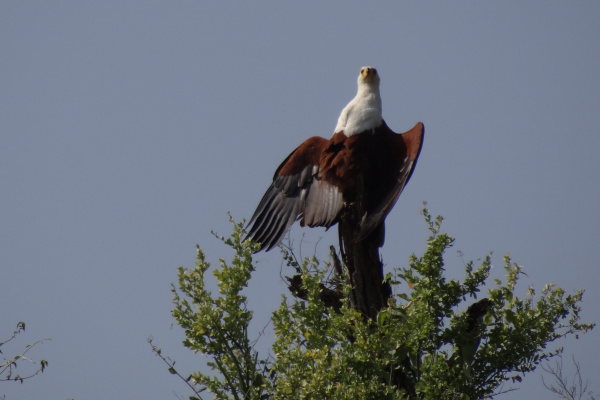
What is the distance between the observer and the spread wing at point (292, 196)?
6008 millimetres

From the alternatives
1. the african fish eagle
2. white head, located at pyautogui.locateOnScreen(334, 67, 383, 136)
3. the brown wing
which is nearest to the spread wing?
the african fish eagle

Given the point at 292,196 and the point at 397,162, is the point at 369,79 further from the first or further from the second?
the point at 292,196

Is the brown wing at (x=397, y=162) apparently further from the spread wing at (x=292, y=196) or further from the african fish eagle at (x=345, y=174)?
the spread wing at (x=292, y=196)

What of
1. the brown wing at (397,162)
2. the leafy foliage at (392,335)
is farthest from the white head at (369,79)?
the leafy foliage at (392,335)

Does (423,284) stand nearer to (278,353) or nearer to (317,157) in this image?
(278,353)

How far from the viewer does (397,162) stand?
575cm

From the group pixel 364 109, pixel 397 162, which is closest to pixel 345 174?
pixel 397 162

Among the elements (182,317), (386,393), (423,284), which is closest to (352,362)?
(386,393)

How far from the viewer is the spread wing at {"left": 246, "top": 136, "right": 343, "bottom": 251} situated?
601 centimetres

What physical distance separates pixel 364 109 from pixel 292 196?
789 millimetres

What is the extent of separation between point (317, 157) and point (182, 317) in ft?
6.44

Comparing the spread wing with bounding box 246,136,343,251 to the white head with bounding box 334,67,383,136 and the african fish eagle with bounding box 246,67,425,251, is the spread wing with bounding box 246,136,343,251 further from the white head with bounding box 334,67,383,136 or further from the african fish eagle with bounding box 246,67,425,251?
the white head with bounding box 334,67,383,136

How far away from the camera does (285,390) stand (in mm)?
3992

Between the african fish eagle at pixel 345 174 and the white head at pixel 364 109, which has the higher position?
the white head at pixel 364 109
